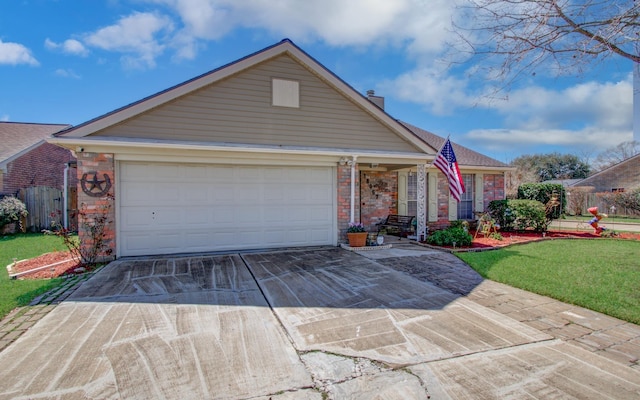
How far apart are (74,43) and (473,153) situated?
50.5 feet

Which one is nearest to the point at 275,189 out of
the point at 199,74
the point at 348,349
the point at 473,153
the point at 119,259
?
the point at 199,74

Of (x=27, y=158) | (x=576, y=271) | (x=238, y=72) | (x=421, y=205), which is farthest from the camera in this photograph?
(x=27, y=158)

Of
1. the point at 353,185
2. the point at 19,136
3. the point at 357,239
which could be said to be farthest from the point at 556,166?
the point at 19,136

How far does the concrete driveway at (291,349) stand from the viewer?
8.79 feet

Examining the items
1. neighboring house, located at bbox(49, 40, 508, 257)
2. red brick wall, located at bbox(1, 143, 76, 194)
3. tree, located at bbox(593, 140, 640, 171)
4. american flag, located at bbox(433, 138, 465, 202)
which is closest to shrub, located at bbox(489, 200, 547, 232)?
american flag, located at bbox(433, 138, 465, 202)

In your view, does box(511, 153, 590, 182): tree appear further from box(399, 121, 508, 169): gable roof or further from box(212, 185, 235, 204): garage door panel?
box(212, 185, 235, 204): garage door panel

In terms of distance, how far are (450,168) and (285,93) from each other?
524 centimetres

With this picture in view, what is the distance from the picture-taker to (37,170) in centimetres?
1542

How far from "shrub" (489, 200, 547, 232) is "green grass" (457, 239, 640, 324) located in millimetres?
2307

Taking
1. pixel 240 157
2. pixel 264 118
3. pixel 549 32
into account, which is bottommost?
pixel 240 157

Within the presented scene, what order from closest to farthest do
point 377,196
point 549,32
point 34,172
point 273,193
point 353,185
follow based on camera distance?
point 549,32
point 273,193
point 353,185
point 377,196
point 34,172

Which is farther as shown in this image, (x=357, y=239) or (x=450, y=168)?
(x=450, y=168)

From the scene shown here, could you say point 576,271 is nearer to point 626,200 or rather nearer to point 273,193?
point 273,193

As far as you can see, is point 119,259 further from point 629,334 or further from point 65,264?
point 629,334
